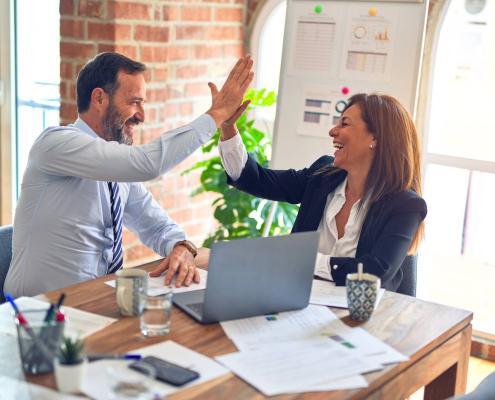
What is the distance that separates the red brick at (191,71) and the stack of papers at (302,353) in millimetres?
2011

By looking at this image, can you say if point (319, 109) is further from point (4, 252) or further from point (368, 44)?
point (4, 252)

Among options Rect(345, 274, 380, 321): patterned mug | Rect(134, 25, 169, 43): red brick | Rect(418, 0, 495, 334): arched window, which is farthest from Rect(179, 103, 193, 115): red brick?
Rect(345, 274, 380, 321): patterned mug

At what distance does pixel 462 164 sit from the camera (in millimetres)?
3473

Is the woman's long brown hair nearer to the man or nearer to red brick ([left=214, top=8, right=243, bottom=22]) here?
the man

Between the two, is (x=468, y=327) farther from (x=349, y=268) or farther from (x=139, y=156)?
(x=139, y=156)

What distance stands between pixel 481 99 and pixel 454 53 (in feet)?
0.82

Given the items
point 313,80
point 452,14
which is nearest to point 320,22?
point 313,80

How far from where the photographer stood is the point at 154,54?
340 centimetres

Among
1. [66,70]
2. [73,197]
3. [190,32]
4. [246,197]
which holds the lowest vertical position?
[246,197]

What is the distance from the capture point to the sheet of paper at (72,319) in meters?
1.66

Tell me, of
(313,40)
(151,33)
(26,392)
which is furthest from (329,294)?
(151,33)

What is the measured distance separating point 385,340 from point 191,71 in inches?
89.1

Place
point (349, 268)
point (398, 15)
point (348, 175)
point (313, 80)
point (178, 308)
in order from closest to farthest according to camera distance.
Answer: point (178, 308) < point (349, 268) < point (348, 175) < point (398, 15) < point (313, 80)

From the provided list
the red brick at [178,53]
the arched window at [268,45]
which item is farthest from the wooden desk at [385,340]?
the arched window at [268,45]
